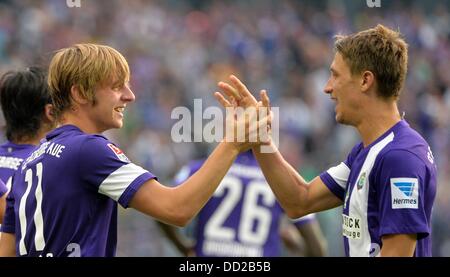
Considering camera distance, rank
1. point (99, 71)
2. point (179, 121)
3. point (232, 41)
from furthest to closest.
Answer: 1. point (232, 41)
2. point (179, 121)
3. point (99, 71)

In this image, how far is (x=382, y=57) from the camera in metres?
4.98

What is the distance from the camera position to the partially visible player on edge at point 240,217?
783cm

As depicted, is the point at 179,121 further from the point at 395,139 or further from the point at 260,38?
the point at 395,139

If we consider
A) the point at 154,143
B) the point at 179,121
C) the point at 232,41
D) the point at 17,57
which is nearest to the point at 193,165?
the point at 179,121

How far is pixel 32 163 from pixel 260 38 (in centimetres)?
1281

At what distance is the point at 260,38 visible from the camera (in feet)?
56.6

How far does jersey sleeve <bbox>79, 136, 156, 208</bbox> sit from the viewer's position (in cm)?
447

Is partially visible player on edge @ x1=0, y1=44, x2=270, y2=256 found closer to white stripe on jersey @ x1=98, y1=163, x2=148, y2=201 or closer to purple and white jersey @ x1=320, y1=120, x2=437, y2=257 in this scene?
white stripe on jersey @ x1=98, y1=163, x2=148, y2=201

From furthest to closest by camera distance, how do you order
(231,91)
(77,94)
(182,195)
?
(231,91) < (77,94) < (182,195)

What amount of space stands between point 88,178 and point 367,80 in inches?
63.6

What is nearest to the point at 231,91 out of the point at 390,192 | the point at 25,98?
the point at 390,192

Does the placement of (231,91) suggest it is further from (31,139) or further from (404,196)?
(31,139)

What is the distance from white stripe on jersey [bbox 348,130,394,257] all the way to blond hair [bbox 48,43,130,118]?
1342mm
